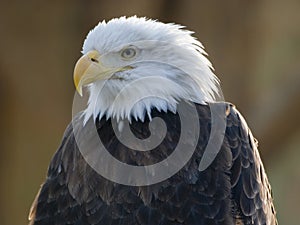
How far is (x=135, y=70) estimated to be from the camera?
4387 mm

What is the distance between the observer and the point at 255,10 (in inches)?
342

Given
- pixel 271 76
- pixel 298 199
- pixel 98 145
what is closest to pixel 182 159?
pixel 98 145

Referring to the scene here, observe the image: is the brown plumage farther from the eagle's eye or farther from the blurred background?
the blurred background

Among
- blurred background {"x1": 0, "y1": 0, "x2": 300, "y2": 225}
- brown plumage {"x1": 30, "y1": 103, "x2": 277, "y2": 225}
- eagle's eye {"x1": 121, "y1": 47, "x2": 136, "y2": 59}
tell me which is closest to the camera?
brown plumage {"x1": 30, "y1": 103, "x2": 277, "y2": 225}

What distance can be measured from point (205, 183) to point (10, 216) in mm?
5409

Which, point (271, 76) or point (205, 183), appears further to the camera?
point (271, 76)

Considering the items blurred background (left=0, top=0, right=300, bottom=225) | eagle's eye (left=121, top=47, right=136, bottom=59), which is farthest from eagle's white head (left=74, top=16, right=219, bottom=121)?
blurred background (left=0, top=0, right=300, bottom=225)

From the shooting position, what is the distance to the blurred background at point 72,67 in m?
8.36

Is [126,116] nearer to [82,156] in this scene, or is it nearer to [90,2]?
[82,156]

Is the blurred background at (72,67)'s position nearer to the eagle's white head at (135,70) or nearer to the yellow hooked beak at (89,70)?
the eagle's white head at (135,70)

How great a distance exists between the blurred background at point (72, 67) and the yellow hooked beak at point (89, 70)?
3.92m

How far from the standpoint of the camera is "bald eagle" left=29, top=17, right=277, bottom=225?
168 inches

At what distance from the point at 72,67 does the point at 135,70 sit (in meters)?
4.23

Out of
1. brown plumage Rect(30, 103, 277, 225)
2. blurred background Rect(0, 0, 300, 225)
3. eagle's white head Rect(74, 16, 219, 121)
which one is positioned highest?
eagle's white head Rect(74, 16, 219, 121)
